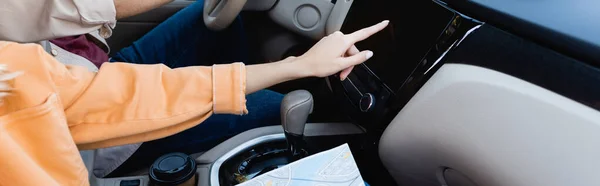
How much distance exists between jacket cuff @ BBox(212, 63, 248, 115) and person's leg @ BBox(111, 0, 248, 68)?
528mm

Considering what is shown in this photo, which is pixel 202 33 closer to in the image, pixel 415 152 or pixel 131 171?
pixel 131 171

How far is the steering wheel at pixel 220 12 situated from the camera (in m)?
1.08

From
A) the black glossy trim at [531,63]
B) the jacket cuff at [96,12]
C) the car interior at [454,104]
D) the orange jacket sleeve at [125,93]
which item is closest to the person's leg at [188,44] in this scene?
the car interior at [454,104]

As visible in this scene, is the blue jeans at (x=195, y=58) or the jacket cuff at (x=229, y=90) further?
the blue jeans at (x=195, y=58)

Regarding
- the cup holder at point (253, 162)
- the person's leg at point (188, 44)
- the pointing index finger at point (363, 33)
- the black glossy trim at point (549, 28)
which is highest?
the black glossy trim at point (549, 28)

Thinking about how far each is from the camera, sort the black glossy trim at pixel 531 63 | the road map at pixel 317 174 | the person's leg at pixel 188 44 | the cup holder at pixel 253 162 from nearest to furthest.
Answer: the black glossy trim at pixel 531 63 < the road map at pixel 317 174 < the cup holder at pixel 253 162 < the person's leg at pixel 188 44

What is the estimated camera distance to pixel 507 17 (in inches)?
24.7

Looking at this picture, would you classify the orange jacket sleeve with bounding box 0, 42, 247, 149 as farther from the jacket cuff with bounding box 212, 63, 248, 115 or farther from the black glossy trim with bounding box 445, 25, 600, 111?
the black glossy trim with bounding box 445, 25, 600, 111

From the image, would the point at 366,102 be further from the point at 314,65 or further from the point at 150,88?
the point at 150,88

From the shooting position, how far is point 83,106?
644mm

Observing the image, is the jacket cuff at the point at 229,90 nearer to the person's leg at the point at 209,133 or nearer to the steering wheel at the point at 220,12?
the person's leg at the point at 209,133

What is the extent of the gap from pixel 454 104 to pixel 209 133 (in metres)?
0.46

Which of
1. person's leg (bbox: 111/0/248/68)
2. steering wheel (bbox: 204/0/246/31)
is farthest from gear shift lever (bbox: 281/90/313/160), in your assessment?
person's leg (bbox: 111/0/248/68)

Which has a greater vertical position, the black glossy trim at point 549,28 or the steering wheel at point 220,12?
the black glossy trim at point 549,28
